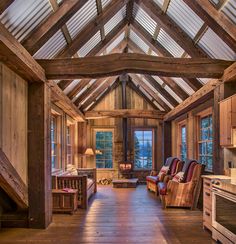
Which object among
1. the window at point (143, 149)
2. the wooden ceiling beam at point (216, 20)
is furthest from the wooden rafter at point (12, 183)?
the window at point (143, 149)

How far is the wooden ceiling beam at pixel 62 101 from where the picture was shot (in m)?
5.76

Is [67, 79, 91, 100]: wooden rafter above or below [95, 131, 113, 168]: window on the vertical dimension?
above

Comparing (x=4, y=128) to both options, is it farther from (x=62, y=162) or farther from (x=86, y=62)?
(x=62, y=162)

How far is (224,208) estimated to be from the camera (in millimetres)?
3785

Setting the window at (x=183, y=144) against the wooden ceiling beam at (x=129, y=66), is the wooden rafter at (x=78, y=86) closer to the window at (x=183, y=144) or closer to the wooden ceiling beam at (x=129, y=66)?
the wooden ceiling beam at (x=129, y=66)

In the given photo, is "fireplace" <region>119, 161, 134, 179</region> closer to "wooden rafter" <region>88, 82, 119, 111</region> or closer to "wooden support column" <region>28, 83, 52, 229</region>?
"wooden rafter" <region>88, 82, 119, 111</region>

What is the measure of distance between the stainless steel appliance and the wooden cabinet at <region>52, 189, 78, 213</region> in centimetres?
Answer: 278

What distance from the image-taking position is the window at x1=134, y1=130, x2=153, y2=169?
11227 mm

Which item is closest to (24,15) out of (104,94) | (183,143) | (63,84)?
(63,84)

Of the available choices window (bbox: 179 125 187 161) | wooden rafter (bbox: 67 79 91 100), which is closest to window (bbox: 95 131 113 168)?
window (bbox: 179 125 187 161)

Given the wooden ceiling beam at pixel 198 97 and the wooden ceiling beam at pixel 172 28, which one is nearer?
the wooden ceiling beam at pixel 172 28

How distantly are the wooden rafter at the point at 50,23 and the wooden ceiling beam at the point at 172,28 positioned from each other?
1.40 meters

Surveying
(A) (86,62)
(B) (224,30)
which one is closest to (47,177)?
(A) (86,62)

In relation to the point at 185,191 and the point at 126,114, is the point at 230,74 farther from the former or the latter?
the point at 126,114
